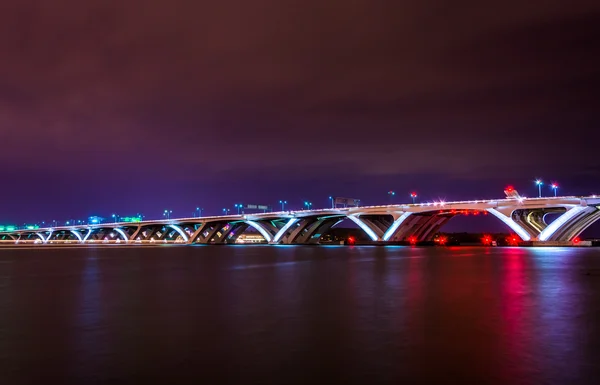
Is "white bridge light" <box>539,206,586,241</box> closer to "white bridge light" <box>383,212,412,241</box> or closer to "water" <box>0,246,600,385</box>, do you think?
"white bridge light" <box>383,212,412,241</box>

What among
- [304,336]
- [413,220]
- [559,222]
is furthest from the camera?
[413,220]

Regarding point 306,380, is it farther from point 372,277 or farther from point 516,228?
point 516,228

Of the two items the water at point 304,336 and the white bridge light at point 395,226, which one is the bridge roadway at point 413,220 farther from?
the water at point 304,336

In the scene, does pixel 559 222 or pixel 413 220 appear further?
pixel 413 220

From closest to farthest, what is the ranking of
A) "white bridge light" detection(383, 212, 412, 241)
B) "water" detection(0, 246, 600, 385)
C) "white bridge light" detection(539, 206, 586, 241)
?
"water" detection(0, 246, 600, 385), "white bridge light" detection(539, 206, 586, 241), "white bridge light" detection(383, 212, 412, 241)

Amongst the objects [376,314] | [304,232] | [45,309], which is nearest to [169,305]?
[45,309]

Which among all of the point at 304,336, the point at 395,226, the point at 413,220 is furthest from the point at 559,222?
the point at 304,336

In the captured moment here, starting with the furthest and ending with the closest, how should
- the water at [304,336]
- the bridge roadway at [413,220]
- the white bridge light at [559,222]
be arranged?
the bridge roadway at [413,220]
the white bridge light at [559,222]
the water at [304,336]

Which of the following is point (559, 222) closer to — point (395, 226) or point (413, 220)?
point (395, 226)

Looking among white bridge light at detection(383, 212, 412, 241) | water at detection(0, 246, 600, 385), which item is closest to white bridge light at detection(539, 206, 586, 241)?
white bridge light at detection(383, 212, 412, 241)

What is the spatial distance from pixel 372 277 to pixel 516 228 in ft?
221

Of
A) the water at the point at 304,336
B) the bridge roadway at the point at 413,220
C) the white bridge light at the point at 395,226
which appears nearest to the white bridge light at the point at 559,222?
the bridge roadway at the point at 413,220

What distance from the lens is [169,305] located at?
16.4 m

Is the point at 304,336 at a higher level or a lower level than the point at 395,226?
lower
